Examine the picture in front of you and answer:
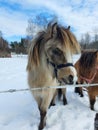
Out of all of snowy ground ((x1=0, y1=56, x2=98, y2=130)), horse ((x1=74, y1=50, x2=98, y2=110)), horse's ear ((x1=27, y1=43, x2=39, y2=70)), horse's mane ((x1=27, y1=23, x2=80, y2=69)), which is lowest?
snowy ground ((x1=0, y1=56, x2=98, y2=130))

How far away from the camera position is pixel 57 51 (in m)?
2.94

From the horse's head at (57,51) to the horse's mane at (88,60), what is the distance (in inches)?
44.4

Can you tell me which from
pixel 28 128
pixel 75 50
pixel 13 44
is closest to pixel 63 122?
pixel 28 128

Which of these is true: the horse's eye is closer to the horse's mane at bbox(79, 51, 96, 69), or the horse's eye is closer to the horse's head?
the horse's head

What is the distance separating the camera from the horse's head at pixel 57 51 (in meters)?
2.90

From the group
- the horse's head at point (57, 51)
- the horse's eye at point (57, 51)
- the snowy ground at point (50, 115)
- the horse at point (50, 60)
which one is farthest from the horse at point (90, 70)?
the horse's eye at point (57, 51)

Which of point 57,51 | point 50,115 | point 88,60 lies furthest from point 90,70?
point 57,51

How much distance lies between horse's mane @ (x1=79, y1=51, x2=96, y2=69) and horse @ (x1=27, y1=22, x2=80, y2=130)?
3.21 ft

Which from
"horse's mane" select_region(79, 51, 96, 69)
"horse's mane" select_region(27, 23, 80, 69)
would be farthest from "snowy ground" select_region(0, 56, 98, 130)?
"horse's mane" select_region(27, 23, 80, 69)

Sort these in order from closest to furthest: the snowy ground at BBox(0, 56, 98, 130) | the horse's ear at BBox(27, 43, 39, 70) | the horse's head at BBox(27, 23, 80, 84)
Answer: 1. the horse's head at BBox(27, 23, 80, 84)
2. the horse's ear at BBox(27, 43, 39, 70)
3. the snowy ground at BBox(0, 56, 98, 130)

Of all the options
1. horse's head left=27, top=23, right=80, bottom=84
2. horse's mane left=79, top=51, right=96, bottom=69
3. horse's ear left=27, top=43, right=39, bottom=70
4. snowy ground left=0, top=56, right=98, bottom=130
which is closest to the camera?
horse's head left=27, top=23, right=80, bottom=84

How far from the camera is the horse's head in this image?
Answer: 9.53ft

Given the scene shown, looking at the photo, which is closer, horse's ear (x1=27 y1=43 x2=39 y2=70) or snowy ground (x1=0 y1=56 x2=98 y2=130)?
horse's ear (x1=27 y1=43 x2=39 y2=70)

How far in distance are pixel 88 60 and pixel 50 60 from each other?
1316 millimetres
